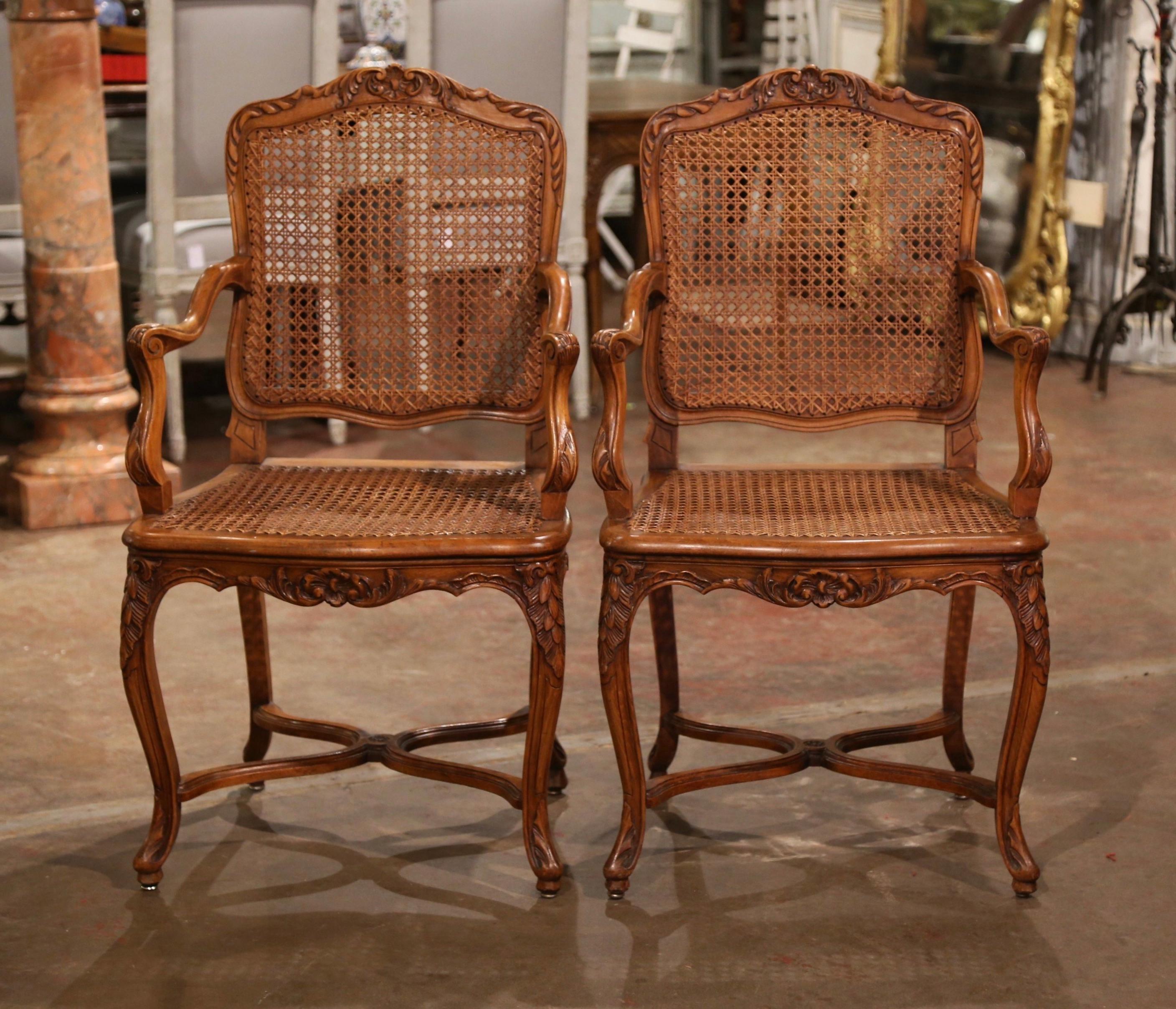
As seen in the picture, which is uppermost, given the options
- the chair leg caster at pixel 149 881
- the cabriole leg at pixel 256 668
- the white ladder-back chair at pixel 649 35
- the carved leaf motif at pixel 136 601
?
the white ladder-back chair at pixel 649 35

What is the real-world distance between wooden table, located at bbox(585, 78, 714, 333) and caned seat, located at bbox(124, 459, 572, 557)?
9.08ft

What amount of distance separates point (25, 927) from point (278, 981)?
15.5 inches

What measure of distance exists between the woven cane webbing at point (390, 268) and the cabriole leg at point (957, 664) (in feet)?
2.52

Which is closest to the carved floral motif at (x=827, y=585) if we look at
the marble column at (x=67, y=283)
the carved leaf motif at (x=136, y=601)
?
the carved leaf motif at (x=136, y=601)

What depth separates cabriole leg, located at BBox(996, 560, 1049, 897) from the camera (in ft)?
7.25

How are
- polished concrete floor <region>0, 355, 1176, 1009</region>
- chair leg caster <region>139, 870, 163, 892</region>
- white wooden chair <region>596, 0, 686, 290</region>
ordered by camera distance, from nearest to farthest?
polished concrete floor <region>0, 355, 1176, 1009</region>
chair leg caster <region>139, 870, 163, 892</region>
white wooden chair <region>596, 0, 686, 290</region>

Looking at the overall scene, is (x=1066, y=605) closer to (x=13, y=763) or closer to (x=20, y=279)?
(x=13, y=763)

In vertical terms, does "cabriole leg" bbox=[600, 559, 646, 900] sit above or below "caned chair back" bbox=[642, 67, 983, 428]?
below

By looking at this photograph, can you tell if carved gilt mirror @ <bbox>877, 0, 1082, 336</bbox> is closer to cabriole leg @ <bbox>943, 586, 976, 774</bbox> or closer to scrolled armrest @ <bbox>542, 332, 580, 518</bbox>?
cabriole leg @ <bbox>943, 586, 976, 774</bbox>

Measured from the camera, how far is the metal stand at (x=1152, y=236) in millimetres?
5398

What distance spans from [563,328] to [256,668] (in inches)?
31.2

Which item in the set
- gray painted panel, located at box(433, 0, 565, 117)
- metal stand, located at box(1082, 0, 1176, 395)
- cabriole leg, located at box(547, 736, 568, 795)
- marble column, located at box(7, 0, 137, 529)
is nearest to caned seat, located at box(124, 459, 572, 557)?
cabriole leg, located at box(547, 736, 568, 795)

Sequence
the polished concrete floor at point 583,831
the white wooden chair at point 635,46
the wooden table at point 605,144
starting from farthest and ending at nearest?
1. the white wooden chair at point 635,46
2. the wooden table at point 605,144
3. the polished concrete floor at point 583,831

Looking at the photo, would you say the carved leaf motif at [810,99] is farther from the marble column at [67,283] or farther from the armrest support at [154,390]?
the marble column at [67,283]
